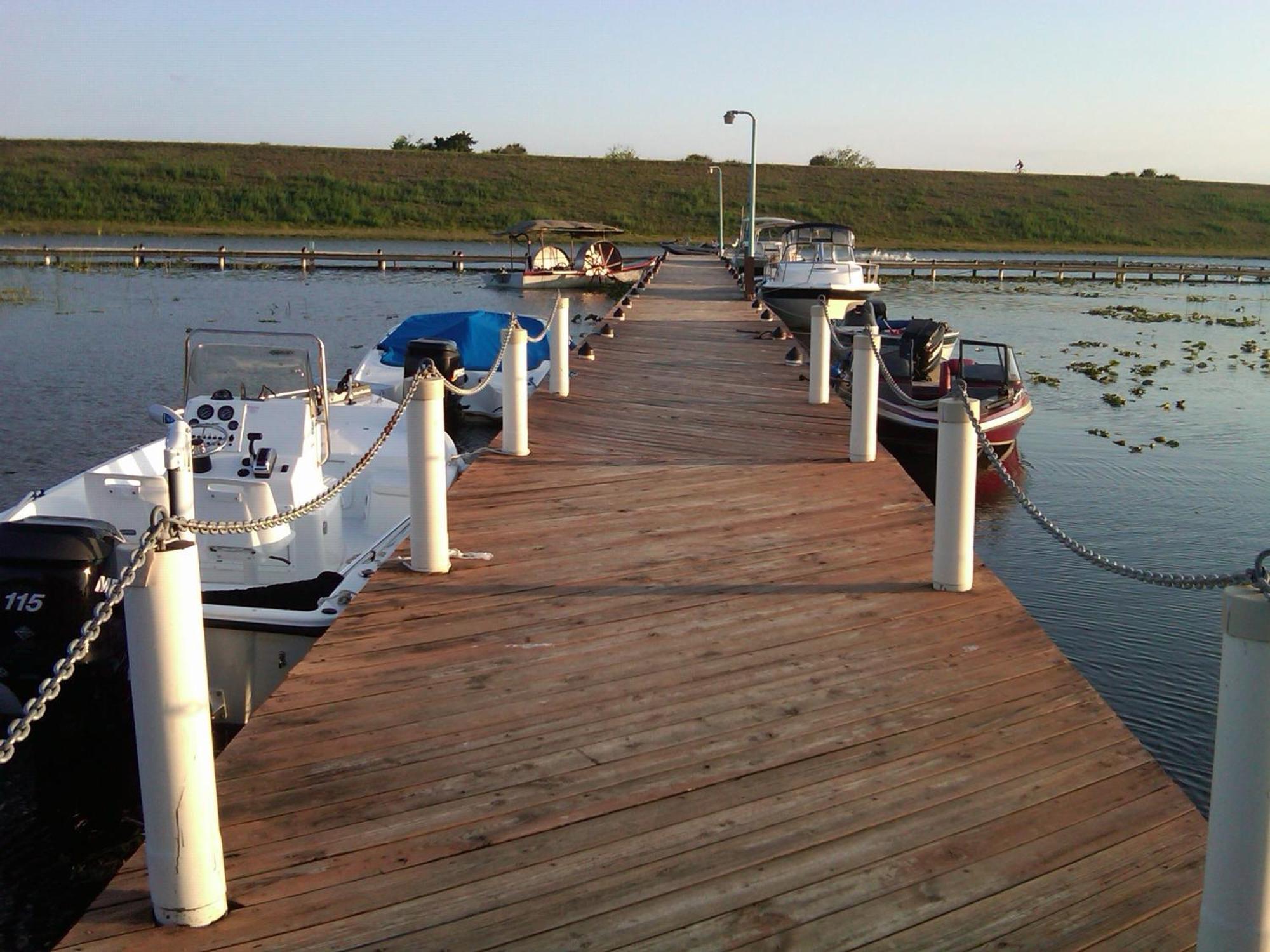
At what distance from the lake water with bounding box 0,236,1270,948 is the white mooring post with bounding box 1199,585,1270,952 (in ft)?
14.8

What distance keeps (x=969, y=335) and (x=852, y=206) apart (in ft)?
149

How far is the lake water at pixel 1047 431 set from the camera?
7.84m

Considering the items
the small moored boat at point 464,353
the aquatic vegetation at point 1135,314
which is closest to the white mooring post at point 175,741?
the small moored boat at point 464,353

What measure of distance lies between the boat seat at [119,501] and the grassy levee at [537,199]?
196ft

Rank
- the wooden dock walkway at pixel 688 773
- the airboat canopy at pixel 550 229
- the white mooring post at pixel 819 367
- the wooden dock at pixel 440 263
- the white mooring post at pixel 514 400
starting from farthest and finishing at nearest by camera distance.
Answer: the wooden dock at pixel 440 263 < the airboat canopy at pixel 550 229 < the white mooring post at pixel 819 367 < the white mooring post at pixel 514 400 < the wooden dock walkway at pixel 688 773

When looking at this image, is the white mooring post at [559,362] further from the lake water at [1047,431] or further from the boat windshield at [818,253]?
the boat windshield at [818,253]

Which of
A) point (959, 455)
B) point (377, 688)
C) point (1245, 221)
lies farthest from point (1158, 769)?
point (1245, 221)

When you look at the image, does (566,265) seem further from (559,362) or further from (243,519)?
(243,519)

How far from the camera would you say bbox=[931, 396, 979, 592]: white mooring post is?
564 cm

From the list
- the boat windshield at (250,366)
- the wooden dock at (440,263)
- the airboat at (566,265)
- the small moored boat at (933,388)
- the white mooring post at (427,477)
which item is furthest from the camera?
the wooden dock at (440,263)

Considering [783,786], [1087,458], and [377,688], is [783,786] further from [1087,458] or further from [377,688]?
[1087,458]

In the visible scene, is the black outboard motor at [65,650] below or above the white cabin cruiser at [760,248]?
below

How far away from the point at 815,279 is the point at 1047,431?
9.88 m

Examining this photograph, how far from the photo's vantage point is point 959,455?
565cm
